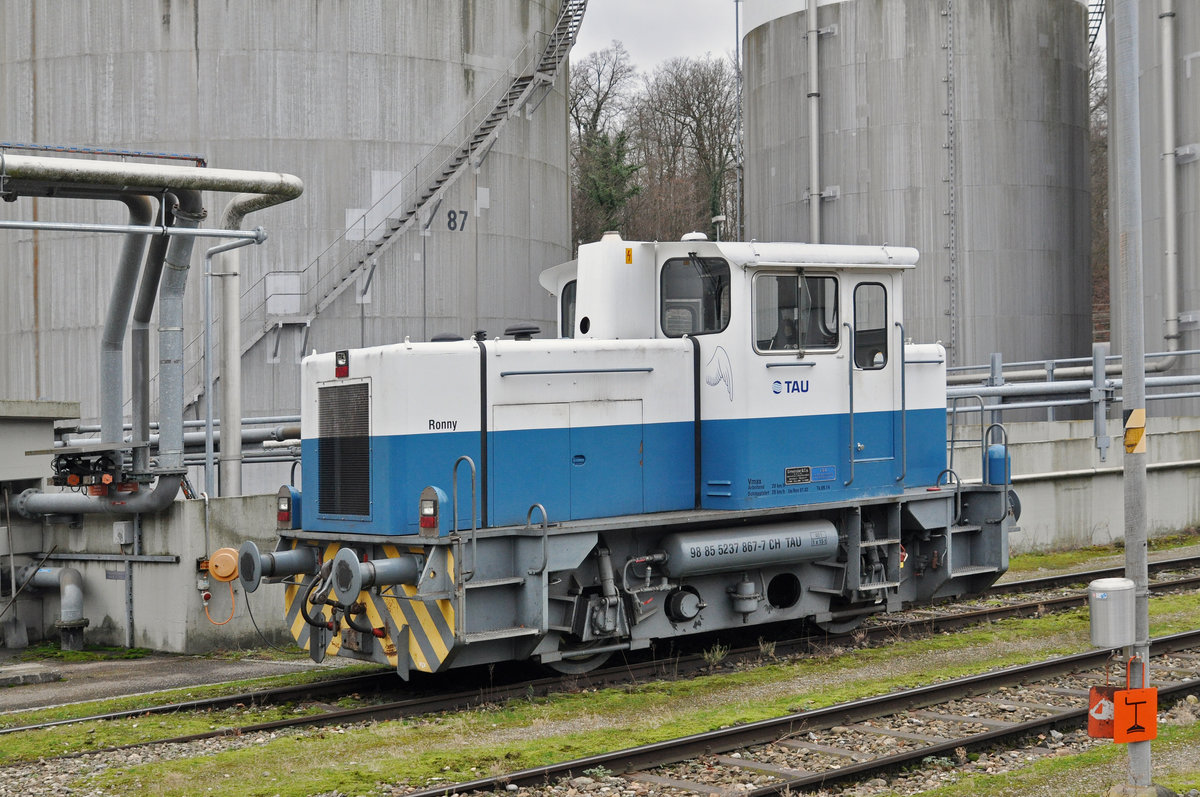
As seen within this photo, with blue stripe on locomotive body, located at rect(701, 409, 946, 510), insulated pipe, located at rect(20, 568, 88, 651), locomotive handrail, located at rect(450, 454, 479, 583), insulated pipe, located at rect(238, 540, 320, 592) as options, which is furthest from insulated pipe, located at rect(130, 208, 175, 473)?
blue stripe on locomotive body, located at rect(701, 409, 946, 510)

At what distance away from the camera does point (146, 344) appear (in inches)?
473

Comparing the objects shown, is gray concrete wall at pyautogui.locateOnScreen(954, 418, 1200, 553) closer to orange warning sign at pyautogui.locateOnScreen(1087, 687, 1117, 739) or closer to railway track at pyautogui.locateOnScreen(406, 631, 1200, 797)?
railway track at pyautogui.locateOnScreen(406, 631, 1200, 797)

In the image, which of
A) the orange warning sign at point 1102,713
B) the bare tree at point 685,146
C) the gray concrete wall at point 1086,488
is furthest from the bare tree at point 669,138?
the orange warning sign at point 1102,713

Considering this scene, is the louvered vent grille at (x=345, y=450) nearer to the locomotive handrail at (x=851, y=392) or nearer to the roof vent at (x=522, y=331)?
the roof vent at (x=522, y=331)

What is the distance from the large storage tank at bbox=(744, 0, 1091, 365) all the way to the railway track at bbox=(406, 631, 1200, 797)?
61.7 feet

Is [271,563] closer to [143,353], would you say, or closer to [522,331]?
[522,331]

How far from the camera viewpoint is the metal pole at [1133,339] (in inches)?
240

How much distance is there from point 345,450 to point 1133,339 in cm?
581

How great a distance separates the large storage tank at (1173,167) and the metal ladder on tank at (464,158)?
10961 mm

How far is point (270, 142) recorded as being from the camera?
2048 centimetres

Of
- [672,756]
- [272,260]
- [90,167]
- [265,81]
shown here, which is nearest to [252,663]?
[90,167]

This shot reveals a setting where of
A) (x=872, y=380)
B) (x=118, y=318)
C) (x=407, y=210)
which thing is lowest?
(x=872, y=380)

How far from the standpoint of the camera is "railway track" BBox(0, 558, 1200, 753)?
340 inches

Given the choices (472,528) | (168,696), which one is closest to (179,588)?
(168,696)
